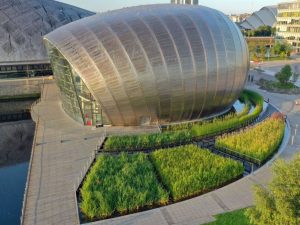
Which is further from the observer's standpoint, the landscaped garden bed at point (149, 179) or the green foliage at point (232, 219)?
the landscaped garden bed at point (149, 179)

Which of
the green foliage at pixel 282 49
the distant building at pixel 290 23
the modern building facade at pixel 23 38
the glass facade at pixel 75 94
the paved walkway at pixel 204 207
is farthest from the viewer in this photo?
the distant building at pixel 290 23

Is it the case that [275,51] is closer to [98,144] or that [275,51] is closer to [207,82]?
[207,82]

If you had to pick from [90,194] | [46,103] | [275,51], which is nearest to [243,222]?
[90,194]

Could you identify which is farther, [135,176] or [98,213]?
[135,176]

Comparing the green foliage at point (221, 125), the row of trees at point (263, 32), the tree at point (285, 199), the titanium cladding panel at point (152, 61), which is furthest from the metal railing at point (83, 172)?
the row of trees at point (263, 32)

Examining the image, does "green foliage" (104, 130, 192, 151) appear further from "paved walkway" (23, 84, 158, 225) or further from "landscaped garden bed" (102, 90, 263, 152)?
"paved walkway" (23, 84, 158, 225)

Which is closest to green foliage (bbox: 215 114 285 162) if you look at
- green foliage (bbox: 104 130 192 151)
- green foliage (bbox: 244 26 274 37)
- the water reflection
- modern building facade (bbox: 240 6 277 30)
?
green foliage (bbox: 104 130 192 151)

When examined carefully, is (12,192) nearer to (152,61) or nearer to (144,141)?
(144,141)

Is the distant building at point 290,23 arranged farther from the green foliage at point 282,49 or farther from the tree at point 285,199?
the tree at point 285,199
